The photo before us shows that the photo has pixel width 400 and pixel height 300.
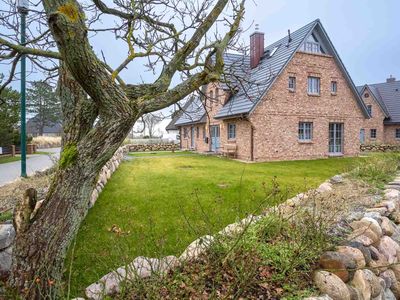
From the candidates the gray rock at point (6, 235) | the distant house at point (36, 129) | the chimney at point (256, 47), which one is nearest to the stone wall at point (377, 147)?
the chimney at point (256, 47)

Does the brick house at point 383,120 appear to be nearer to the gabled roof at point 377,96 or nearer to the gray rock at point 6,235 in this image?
the gabled roof at point 377,96

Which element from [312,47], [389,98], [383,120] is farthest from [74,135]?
[389,98]

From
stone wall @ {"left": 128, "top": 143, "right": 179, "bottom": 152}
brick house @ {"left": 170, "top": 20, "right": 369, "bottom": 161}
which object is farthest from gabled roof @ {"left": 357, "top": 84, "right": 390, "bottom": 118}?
stone wall @ {"left": 128, "top": 143, "right": 179, "bottom": 152}

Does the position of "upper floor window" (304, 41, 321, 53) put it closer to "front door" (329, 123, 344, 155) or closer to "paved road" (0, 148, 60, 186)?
"front door" (329, 123, 344, 155)

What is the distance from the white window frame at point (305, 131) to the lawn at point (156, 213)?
25.0ft

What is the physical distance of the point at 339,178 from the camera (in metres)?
7.86

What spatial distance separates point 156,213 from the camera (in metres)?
6.23

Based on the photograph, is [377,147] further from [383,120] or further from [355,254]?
[355,254]

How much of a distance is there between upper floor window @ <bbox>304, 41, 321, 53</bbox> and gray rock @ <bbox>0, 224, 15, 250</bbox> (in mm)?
18242

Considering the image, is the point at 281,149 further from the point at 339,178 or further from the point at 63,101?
the point at 63,101

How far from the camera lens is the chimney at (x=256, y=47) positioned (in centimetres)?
1961

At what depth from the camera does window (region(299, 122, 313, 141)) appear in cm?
1816

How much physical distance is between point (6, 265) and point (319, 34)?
19.7m

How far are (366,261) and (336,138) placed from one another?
1750 cm
